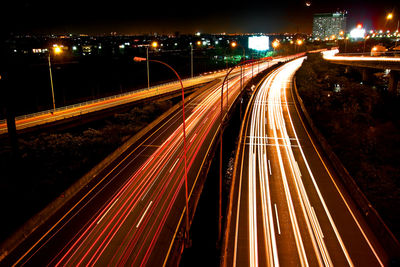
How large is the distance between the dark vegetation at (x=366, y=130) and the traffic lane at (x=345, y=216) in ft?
10.4

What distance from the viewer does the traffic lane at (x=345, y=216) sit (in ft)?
45.7

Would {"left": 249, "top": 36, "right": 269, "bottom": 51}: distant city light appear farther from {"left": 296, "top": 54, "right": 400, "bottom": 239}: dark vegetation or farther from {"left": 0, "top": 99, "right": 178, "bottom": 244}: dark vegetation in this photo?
{"left": 0, "top": 99, "right": 178, "bottom": 244}: dark vegetation

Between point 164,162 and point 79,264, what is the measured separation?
11.9 metres

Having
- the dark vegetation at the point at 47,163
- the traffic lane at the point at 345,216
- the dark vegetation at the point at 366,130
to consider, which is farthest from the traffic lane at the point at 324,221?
the dark vegetation at the point at 47,163

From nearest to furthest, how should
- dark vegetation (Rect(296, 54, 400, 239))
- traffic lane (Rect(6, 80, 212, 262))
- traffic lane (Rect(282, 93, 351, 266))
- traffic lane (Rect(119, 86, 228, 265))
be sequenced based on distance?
traffic lane (Rect(282, 93, 351, 266)), traffic lane (Rect(119, 86, 228, 265)), traffic lane (Rect(6, 80, 212, 262)), dark vegetation (Rect(296, 54, 400, 239))

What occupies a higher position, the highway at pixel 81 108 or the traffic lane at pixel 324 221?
the highway at pixel 81 108

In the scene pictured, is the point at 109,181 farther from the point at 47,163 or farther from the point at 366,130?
the point at 366,130

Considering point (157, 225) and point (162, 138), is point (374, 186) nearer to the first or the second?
point (157, 225)

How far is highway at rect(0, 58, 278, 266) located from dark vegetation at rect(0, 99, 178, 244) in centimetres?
256

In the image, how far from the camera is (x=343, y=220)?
16.5 meters

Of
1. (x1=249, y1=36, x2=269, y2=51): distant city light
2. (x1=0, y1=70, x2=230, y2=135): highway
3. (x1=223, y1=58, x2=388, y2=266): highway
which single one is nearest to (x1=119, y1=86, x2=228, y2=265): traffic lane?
(x1=223, y1=58, x2=388, y2=266): highway

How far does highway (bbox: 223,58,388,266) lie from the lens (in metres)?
13.8

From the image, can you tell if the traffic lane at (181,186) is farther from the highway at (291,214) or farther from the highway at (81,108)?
the highway at (81,108)

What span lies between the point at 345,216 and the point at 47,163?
24.2 metres
